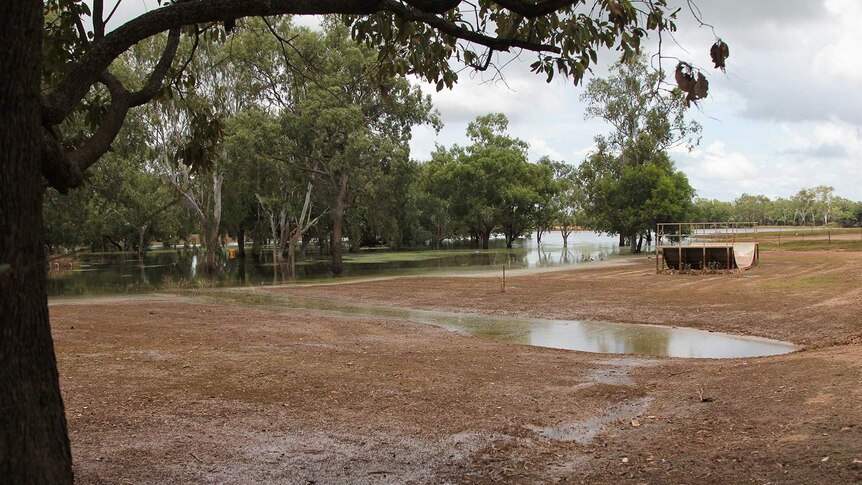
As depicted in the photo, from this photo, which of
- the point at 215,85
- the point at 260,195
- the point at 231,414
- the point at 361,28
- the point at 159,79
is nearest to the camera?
the point at 159,79

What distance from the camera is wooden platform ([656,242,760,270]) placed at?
32.6 metres

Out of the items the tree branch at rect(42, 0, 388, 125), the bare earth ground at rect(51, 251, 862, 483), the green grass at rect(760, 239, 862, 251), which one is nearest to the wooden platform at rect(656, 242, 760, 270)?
the bare earth ground at rect(51, 251, 862, 483)

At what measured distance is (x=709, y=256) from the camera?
33.3 m

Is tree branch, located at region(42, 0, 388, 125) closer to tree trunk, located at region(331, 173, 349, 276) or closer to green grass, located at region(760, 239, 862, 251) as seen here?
tree trunk, located at region(331, 173, 349, 276)

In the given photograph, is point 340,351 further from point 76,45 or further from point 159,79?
point 159,79

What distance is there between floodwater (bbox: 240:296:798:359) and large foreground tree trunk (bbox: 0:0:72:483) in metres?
12.6

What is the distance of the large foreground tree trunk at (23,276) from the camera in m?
3.13

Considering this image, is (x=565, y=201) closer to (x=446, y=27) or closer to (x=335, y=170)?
(x=335, y=170)

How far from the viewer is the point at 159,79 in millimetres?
5078

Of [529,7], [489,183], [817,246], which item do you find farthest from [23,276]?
[489,183]

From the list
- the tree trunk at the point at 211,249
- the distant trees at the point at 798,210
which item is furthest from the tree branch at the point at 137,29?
the distant trees at the point at 798,210

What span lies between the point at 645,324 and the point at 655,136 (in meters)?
45.2

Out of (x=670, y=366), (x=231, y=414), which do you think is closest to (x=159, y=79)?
Answer: (x=231, y=414)

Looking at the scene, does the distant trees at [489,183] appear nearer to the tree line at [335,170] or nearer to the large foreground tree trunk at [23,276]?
the tree line at [335,170]
